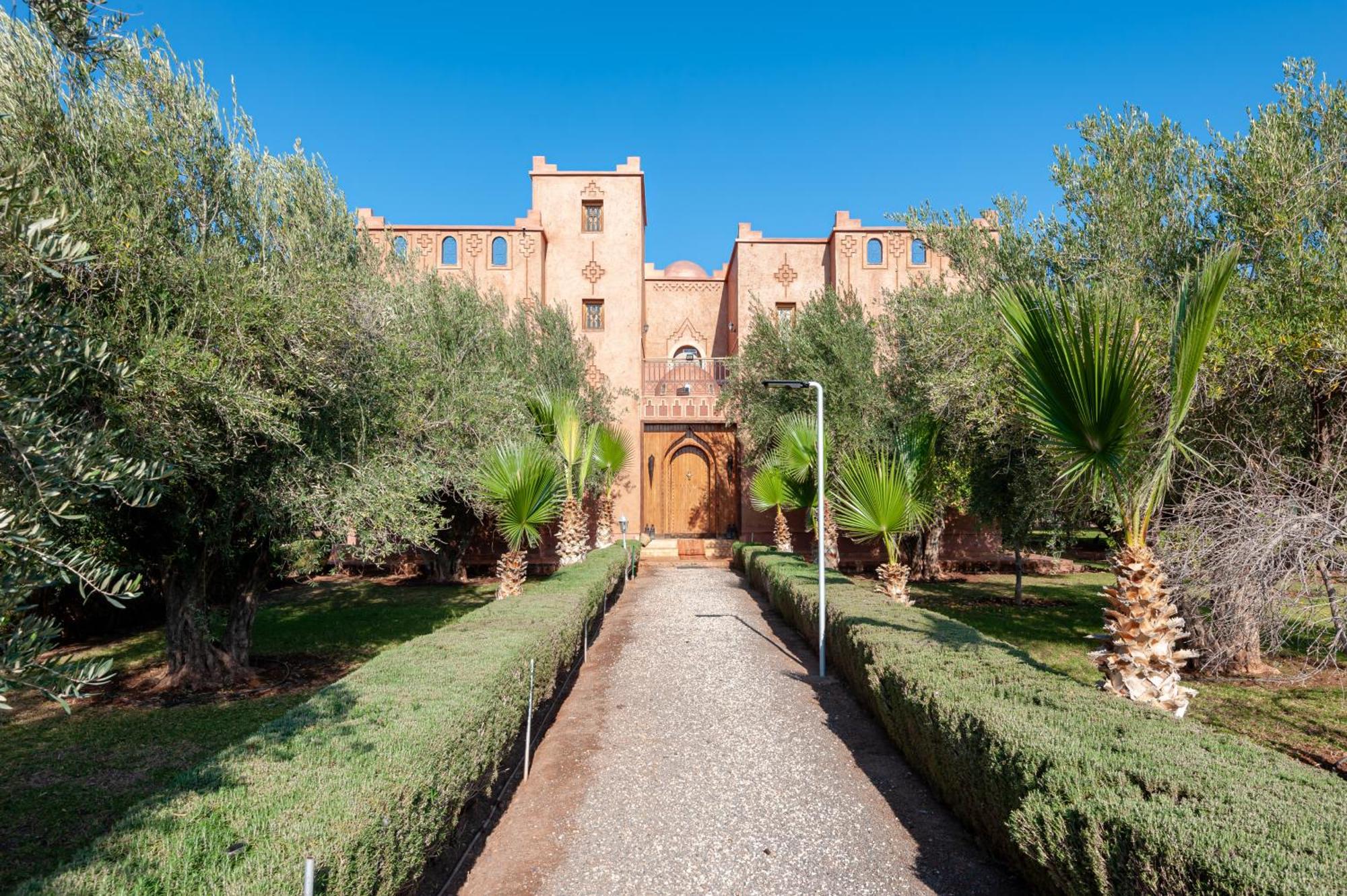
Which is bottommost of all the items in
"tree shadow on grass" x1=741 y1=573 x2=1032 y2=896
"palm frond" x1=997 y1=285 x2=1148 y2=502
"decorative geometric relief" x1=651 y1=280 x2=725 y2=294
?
"tree shadow on grass" x1=741 y1=573 x2=1032 y2=896

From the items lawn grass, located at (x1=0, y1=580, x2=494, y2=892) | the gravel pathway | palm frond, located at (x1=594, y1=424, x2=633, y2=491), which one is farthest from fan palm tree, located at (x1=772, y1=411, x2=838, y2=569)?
lawn grass, located at (x1=0, y1=580, x2=494, y2=892)

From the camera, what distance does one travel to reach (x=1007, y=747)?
12.6 ft

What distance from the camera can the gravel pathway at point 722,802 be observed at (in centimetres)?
421

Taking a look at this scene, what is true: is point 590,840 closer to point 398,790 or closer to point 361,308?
point 398,790

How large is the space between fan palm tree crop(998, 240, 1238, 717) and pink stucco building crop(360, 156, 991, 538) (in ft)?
57.4

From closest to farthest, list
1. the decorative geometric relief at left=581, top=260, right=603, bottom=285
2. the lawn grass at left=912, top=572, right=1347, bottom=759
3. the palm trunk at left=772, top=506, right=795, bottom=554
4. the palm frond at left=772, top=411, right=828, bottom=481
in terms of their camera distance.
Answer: the lawn grass at left=912, top=572, right=1347, bottom=759 → the palm frond at left=772, top=411, right=828, bottom=481 → the palm trunk at left=772, top=506, right=795, bottom=554 → the decorative geometric relief at left=581, top=260, right=603, bottom=285

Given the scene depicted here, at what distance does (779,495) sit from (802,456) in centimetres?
→ 340

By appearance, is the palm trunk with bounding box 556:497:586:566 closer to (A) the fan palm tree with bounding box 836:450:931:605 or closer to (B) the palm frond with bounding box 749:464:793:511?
(B) the palm frond with bounding box 749:464:793:511

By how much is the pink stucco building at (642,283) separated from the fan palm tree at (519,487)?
38.4 ft

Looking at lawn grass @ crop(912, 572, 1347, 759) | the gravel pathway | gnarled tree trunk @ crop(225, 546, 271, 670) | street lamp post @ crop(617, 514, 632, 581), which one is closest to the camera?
the gravel pathway

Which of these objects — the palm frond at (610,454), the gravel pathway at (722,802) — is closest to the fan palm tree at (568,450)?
the palm frond at (610,454)

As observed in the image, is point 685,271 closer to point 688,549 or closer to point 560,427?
point 688,549

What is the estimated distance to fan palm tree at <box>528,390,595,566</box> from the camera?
46.6ft

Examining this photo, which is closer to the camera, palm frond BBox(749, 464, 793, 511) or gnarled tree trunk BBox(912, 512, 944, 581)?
palm frond BBox(749, 464, 793, 511)
